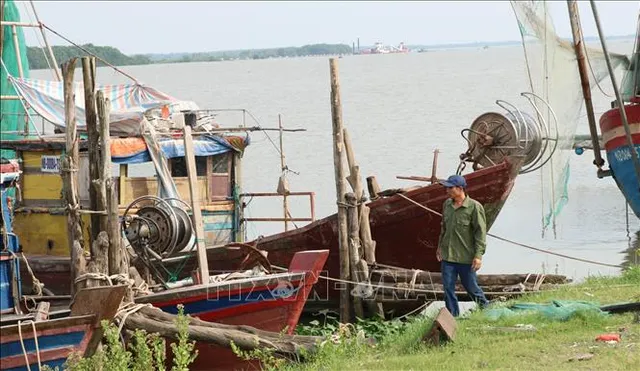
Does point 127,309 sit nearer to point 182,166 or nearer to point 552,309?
point 552,309

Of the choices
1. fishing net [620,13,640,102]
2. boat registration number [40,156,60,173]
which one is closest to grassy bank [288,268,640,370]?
fishing net [620,13,640,102]

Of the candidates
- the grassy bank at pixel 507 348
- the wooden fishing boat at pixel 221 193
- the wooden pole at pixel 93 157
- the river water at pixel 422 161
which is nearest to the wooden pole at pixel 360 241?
the wooden fishing boat at pixel 221 193

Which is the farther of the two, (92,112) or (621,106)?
Result: (621,106)

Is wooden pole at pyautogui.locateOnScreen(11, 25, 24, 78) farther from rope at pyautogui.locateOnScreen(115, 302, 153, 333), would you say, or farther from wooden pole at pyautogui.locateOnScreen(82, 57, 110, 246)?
rope at pyautogui.locateOnScreen(115, 302, 153, 333)

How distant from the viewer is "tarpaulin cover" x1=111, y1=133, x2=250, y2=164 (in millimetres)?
16469

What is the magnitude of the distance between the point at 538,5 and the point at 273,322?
17.5 ft

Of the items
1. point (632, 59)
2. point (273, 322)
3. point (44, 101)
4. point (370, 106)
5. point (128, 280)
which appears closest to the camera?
point (128, 280)

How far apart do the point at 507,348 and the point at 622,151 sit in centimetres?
750

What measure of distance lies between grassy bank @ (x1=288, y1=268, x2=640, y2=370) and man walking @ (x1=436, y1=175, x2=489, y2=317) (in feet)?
3.06

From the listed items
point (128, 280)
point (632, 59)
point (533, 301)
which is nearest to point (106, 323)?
point (128, 280)

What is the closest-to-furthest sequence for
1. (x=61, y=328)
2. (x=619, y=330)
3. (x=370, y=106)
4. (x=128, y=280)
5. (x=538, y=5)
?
(x=619, y=330) → (x=61, y=328) → (x=128, y=280) → (x=538, y=5) → (x=370, y=106)

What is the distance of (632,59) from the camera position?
1666 cm

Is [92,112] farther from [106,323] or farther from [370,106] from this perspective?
[370,106]

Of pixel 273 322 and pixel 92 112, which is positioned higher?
pixel 92 112
